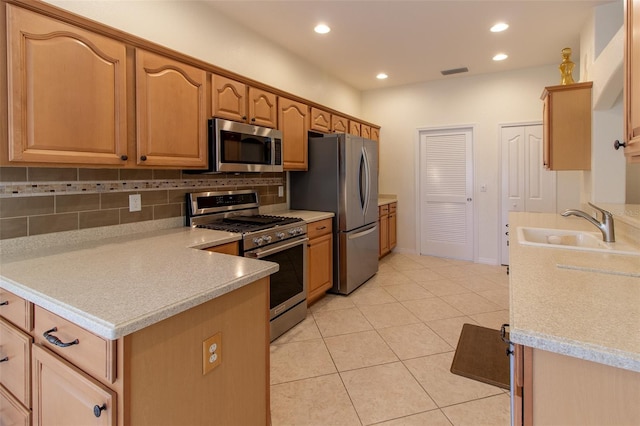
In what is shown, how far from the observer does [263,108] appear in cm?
296

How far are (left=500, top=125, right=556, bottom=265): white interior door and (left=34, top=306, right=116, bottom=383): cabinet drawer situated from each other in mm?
4766

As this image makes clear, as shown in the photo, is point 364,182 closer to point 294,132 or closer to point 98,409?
point 294,132

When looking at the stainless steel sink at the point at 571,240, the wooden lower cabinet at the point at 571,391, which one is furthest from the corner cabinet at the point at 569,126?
the wooden lower cabinet at the point at 571,391

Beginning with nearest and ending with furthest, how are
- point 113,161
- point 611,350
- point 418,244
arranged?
point 611,350 < point 113,161 < point 418,244

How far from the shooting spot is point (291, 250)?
2795 mm

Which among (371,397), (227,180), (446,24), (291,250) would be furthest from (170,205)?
(446,24)

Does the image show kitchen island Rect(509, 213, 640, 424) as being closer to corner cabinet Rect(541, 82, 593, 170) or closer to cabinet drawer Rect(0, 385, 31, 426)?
cabinet drawer Rect(0, 385, 31, 426)

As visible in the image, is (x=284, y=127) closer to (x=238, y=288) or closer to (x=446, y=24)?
(x=446, y=24)

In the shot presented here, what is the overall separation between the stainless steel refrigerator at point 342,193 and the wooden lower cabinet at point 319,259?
0.12 metres

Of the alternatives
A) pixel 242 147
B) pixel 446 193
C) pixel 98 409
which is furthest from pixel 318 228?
pixel 446 193

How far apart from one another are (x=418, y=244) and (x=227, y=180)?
3.50 metres

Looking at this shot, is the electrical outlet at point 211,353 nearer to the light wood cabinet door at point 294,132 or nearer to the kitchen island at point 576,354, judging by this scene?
the kitchen island at point 576,354

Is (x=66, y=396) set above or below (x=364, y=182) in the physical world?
below

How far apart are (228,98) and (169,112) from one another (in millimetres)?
561
